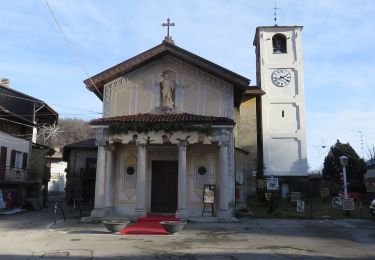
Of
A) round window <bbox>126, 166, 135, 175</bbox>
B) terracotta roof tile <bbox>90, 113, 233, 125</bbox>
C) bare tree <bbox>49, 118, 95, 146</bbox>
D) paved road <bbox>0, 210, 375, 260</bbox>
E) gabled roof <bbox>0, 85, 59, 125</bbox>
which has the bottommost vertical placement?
paved road <bbox>0, 210, 375, 260</bbox>

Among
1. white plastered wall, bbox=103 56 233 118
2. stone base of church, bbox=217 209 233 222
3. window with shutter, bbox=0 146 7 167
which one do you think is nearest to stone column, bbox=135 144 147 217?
white plastered wall, bbox=103 56 233 118

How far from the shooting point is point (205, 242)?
44.5 feet

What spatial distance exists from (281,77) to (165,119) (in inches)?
866

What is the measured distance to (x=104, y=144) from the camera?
20.6 metres

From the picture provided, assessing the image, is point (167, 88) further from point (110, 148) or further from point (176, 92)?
point (110, 148)

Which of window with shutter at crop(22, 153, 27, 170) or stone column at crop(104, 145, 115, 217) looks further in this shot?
window with shutter at crop(22, 153, 27, 170)

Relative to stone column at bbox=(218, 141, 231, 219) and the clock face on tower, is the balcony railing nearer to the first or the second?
stone column at bbox=(218, 141, 231, 219)

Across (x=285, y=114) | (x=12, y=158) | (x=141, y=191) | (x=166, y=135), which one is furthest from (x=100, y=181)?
(x=285, y=114)

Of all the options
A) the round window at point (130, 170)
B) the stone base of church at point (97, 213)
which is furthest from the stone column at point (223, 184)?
the stone base of church at point (97, 213)

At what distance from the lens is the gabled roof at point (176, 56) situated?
70.9 feet

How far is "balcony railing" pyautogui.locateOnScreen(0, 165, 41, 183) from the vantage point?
28.3 meters

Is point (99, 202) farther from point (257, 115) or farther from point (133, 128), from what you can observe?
point (257, 115)

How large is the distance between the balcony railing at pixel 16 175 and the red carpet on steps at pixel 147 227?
42.8 feet

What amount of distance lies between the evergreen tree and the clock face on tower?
777cm
